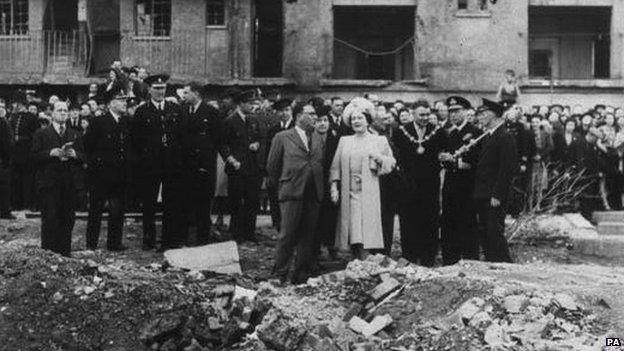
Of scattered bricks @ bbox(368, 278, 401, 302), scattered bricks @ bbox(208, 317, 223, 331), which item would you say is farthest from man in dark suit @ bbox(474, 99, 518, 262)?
scattered bricks @ bbox(208, 317, 223, 331)

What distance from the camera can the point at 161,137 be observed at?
1281 centimetres

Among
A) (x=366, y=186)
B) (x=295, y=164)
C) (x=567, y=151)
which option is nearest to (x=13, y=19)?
(x=567, y=151)

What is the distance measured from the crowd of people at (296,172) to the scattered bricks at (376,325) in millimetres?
2308

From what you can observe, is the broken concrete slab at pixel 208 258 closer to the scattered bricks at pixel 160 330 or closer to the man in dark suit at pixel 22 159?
the scattered bricks at pixel 160 330

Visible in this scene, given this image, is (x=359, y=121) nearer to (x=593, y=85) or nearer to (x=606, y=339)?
(x=606, y=339)

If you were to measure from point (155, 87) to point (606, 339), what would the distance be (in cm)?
697

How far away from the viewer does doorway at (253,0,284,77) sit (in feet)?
90.8

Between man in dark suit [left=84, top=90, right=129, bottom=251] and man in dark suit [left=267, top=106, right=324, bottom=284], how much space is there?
232 centimetres

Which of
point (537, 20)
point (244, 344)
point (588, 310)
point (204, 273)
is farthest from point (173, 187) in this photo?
point (537, 20)

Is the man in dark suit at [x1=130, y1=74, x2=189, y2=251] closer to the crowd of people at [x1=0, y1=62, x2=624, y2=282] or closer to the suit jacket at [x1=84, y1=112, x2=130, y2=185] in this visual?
the crowd of people at [x1=0, y1=62, x2=624, y2=282]

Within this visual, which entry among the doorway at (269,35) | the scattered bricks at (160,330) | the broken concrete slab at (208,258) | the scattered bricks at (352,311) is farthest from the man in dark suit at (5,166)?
the doorway at (269,35)

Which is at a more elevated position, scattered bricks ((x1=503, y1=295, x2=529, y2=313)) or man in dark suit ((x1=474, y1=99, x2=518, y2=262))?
man in dark suit ((x1=474, y1=99, x2=518, y2=262))

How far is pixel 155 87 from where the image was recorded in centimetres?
1293

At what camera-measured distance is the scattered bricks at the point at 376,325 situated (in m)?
8.91
